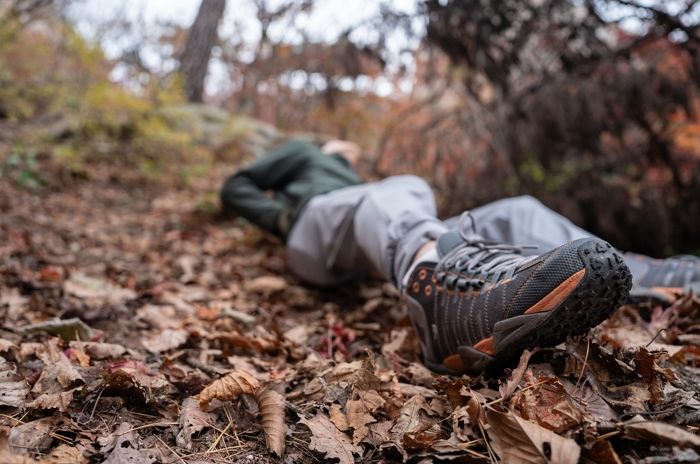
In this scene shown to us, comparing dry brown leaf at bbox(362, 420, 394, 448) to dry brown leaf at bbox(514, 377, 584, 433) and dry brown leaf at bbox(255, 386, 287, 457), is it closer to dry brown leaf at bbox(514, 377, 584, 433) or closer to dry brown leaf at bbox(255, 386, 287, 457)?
dry brown leaf at bbox(255, 386, 287, 457)

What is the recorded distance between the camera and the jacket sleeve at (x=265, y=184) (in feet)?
9.96

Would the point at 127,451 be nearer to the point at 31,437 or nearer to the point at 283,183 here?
the point at 31,437

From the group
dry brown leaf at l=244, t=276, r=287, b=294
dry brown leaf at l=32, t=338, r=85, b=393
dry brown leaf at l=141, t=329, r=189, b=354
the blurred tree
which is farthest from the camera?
the blurred tree

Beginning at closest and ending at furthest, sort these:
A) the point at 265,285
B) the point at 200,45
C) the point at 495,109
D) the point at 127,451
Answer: the point at 127,451, the point at 265,285, the point at 495,109, the point at 200,45

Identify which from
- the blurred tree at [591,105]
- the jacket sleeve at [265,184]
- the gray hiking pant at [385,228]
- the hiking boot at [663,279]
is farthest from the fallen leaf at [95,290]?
the blurred tree at [591,105]

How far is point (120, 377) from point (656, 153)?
4337 millimetres

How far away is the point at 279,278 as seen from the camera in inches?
111

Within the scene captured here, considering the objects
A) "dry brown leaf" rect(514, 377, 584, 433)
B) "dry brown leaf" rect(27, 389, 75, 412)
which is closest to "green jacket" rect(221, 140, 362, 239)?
"dry brown leaf" rect(27, 389, 75, 412)

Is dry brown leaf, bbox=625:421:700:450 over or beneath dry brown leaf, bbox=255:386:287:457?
over

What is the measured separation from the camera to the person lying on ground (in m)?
1.15

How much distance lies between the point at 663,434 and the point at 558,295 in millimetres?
338

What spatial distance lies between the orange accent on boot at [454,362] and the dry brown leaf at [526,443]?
14.9 inches

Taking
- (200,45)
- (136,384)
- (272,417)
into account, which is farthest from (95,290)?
(200,45)

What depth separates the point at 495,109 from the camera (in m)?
4.22
